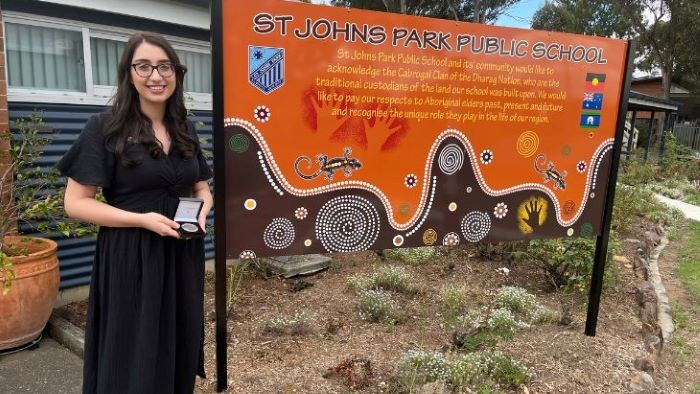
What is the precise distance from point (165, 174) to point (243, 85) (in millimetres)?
696

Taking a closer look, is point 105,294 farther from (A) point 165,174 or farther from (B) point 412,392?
(B) point 412,392

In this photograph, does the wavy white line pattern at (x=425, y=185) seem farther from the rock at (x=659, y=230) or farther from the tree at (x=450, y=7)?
the tree at (x=450, y=7)

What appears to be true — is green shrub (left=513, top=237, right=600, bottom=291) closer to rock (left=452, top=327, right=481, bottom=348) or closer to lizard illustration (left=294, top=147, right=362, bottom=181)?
rock (left=452, top=327, right=481, bottom=348)

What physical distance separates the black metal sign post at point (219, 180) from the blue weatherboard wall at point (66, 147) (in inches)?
61.1

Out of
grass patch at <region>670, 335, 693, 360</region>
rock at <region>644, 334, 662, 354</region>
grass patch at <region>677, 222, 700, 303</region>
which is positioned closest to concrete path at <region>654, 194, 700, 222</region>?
grass patch at <region>677, 222, 700, 303</region>

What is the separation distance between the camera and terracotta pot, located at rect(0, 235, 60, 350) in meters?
3.25

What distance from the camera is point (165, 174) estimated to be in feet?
6.43

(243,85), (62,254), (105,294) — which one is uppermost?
(243,85)

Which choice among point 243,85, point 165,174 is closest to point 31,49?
point 243,85

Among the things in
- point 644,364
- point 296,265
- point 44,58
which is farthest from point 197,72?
point 644,364

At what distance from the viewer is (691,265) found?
6250 mm

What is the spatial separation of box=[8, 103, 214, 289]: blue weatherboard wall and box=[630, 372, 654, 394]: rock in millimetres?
3419

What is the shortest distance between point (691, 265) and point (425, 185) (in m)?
4.99

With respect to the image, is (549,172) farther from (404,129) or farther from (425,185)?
(404,129)
